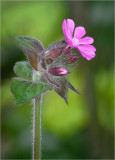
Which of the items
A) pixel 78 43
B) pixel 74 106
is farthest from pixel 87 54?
pixel 74 106

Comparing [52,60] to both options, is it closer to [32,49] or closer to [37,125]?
[32,49]

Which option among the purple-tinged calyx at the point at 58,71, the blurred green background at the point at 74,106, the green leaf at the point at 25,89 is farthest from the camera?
the blurred green background at the point at 74,106

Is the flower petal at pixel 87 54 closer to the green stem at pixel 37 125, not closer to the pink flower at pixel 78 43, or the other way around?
the pink flower at pixel 78 43

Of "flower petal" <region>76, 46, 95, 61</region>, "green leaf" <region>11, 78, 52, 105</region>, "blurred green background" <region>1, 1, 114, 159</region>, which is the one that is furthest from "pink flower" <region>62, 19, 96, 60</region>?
"blurred green background" <region>1, 1, 114, 159</region>

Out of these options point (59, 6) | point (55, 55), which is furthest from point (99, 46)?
point (55, 55)

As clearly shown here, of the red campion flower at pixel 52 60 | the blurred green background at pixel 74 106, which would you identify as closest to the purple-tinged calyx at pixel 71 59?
the red campion flower at pixel 52 60

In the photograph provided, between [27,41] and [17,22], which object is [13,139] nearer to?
[17,22]
